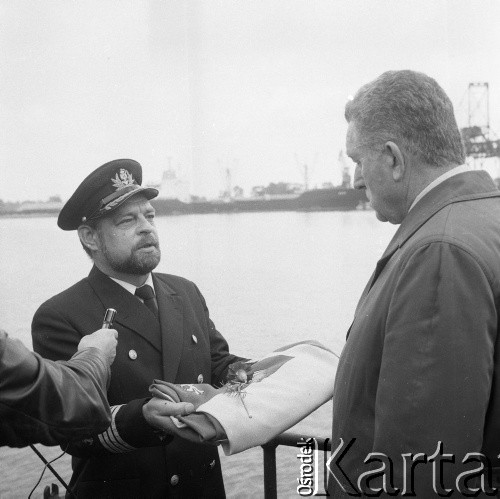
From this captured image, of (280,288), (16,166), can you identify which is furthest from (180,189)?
(280,288)

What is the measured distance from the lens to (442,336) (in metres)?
1.29

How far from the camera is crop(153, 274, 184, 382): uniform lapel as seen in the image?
218 cm

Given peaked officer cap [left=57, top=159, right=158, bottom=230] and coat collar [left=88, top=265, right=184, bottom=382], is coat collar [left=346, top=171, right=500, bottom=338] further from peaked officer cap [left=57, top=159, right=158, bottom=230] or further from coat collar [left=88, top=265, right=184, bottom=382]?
peaked officer cap [left=57, top=159, right=158, bottom=230]

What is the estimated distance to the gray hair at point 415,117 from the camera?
4.87 feet

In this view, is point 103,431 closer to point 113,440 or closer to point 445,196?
point 113,440

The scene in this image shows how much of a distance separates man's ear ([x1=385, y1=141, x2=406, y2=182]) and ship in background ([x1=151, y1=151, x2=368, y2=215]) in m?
3.45

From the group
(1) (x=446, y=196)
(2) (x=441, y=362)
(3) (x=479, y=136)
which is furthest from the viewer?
(3) (x=479, y=136)

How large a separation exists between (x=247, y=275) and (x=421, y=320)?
6.89 metres

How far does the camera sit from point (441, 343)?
1.29 metres

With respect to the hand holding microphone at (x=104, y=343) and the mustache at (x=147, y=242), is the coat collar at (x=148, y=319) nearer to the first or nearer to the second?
the mustache at (x=147, y=242)

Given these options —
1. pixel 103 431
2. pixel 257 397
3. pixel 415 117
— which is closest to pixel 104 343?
pixel 103 431

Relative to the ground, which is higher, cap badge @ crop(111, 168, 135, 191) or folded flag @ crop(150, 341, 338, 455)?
cap badge @ crop(111, 168, 135, 191)

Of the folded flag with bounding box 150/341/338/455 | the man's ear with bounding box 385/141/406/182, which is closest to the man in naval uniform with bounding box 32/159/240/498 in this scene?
the folded flag with bounding box 150/341/338/455

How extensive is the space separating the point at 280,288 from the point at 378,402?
6907 mm
